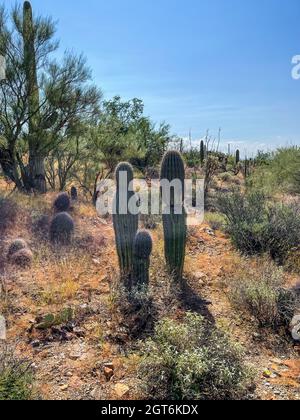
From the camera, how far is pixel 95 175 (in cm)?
1209

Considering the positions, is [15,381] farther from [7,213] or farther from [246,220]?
[7,213]

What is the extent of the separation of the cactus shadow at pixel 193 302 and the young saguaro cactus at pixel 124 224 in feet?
2.47

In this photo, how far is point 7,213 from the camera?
7289mm

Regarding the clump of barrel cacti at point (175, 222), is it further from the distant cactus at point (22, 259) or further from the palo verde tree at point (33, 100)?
the palo verde tree at point (33, 100)

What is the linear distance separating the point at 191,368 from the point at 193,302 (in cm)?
161

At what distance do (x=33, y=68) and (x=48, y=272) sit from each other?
6.17 meters

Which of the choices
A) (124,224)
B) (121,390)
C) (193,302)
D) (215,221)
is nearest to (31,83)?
(215,221)

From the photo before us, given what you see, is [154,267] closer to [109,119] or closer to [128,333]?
[128,333]

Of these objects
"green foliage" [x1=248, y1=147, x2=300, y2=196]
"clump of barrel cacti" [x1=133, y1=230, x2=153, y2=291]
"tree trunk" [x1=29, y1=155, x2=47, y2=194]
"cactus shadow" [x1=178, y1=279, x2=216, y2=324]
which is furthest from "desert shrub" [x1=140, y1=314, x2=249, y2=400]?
"tree trunk" [x1=29, y1=155, x2=47, y2=194]

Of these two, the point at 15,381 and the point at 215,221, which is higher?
the point at 215,221

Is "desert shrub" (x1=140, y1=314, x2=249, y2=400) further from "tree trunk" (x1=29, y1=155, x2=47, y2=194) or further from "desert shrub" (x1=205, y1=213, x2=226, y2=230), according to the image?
"tree trunk" (x1=29, y1=155, x2=47, y2=194)

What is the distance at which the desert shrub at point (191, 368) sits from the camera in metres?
2.68

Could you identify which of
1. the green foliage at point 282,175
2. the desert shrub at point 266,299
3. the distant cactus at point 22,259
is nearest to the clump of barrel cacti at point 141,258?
the desert shrub at point 266,299
